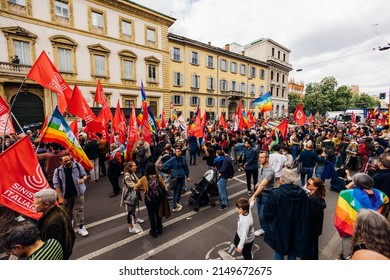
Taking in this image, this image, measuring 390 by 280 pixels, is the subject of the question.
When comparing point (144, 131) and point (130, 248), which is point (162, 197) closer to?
point (130, 248)

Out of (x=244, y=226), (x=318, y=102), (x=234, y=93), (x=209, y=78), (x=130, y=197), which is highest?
(x=209, y=78)

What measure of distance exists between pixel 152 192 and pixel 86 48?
20.4 m

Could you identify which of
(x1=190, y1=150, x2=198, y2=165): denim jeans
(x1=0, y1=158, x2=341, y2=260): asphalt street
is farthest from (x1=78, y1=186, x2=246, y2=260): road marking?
(x1=190, y1=150, x2=198, y2=165): denim jeans

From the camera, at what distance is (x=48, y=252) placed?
1.80 metres

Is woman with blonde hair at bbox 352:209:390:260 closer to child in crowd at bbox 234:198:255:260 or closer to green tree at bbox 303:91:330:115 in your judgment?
child in crowd at bbox 234:198:255:260

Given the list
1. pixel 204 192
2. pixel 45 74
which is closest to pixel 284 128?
pixel 204 192

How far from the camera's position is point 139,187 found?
3.84m

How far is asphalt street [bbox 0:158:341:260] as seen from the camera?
3.36 m

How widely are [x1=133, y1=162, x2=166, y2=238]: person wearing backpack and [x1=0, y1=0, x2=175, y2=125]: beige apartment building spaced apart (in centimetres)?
1808

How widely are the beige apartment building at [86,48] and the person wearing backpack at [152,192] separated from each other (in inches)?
712

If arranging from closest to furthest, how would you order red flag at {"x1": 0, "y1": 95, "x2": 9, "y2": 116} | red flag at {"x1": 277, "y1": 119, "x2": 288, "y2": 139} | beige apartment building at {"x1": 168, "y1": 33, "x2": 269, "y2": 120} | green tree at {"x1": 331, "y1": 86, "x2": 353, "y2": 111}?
red flag at {"x1": 0, "y1": 95, "x2": 9, "y2": 116}
red flag at {"x1": 277, "y1": 119, "x2": 288, "y2": 139}
beige apartment building at {"x1": 168, "y1": 33, "x2": 269, "y2": 120}
green tree at {"x1": 331, "y1": 86, "x2": 353, "y2": 111}

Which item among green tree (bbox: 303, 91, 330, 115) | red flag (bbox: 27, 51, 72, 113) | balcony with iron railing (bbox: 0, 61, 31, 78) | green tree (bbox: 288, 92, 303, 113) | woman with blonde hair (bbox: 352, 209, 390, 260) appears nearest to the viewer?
woman with blonde hair (bbox: 352, 209, 390, 260)

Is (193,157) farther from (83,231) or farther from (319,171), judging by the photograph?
(83,231)
